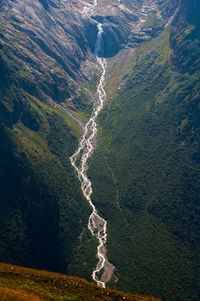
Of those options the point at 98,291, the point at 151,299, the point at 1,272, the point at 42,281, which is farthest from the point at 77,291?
the point at 1,272

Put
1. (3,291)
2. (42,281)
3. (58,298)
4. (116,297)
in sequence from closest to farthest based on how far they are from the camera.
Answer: (3,291) → (58,298) → (116,297) → (42,281)

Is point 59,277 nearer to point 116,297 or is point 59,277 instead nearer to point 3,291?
point 116,297

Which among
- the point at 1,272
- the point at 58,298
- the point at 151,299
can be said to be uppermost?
the point at 151,299

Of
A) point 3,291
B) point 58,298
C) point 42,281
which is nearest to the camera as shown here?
point 3,291

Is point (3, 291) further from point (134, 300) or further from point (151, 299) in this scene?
point (151, 299)

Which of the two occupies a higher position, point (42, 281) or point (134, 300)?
point (134, 300)

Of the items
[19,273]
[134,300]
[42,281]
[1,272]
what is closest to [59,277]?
[42,281]

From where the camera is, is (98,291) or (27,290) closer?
(27,290)
